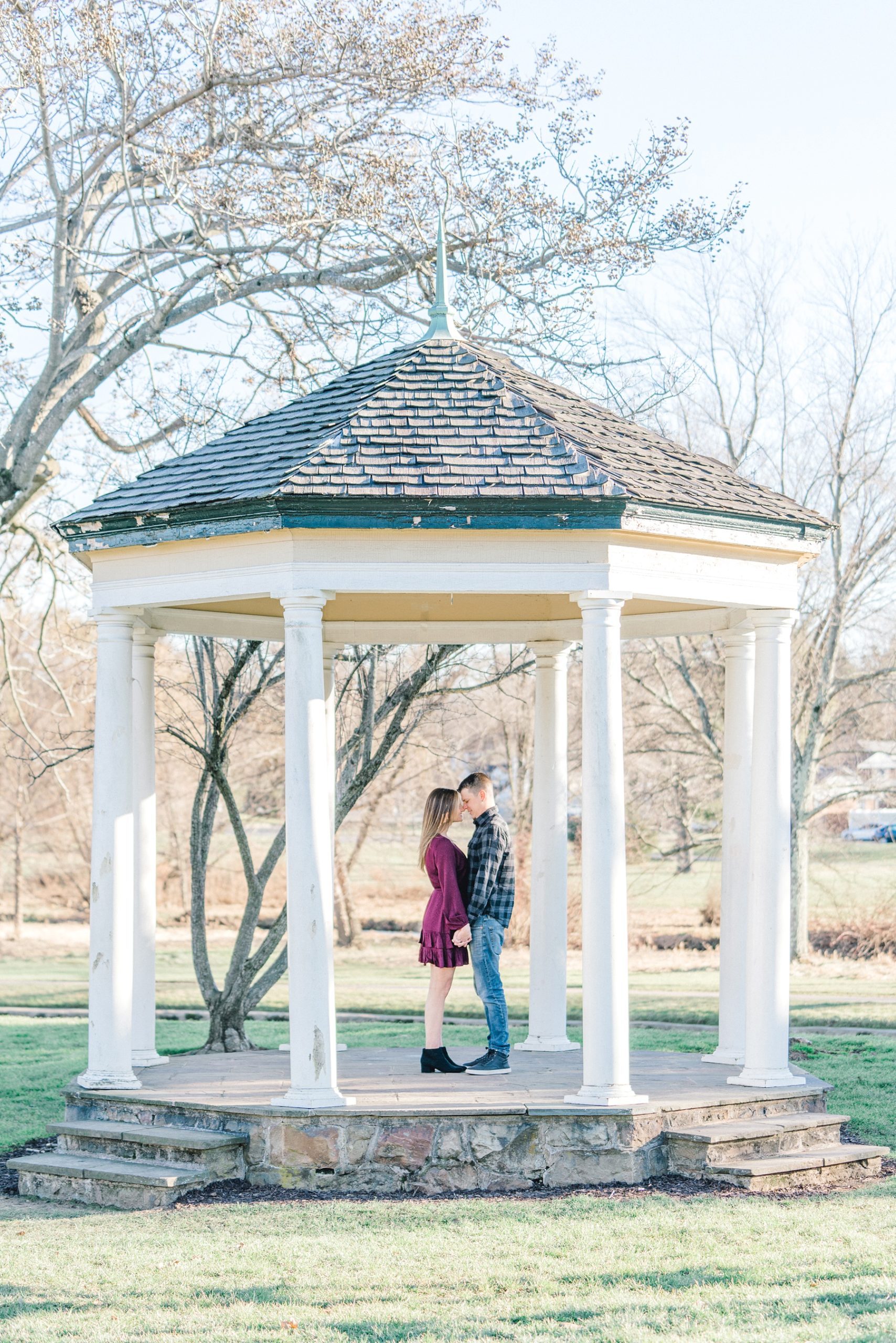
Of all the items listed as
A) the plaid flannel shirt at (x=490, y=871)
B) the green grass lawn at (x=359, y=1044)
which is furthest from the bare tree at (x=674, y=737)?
the plaid flannel shirt at (x=490, y=871)

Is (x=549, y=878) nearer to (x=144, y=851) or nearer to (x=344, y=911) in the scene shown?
(x=144, y=851)

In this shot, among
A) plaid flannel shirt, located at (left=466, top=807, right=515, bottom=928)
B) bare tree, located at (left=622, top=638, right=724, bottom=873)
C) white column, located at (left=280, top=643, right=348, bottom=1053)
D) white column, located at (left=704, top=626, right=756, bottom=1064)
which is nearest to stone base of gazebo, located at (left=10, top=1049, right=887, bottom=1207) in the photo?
plaid flannel shirt, located at (left=466, top=807, right=515, bottom=928)

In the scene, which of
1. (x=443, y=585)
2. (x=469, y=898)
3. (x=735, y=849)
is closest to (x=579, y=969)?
(x=735, y=849)

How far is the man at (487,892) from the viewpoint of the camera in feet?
31.8

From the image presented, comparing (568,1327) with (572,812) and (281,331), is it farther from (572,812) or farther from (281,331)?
(572,812)

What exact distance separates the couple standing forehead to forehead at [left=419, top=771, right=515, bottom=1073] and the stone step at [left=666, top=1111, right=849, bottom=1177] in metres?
1.56

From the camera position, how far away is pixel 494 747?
139 feet

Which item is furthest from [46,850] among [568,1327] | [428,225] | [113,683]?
[568,1327]

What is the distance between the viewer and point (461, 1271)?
6703 millimetres

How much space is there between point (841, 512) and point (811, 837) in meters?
12.9

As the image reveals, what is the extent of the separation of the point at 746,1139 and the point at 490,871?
235 cm

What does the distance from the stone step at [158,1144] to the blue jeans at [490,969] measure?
197cm

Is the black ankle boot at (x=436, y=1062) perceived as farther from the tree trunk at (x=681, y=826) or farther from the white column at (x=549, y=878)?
the tree trunk at (x=681, y=826)

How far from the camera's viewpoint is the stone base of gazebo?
8453mm
